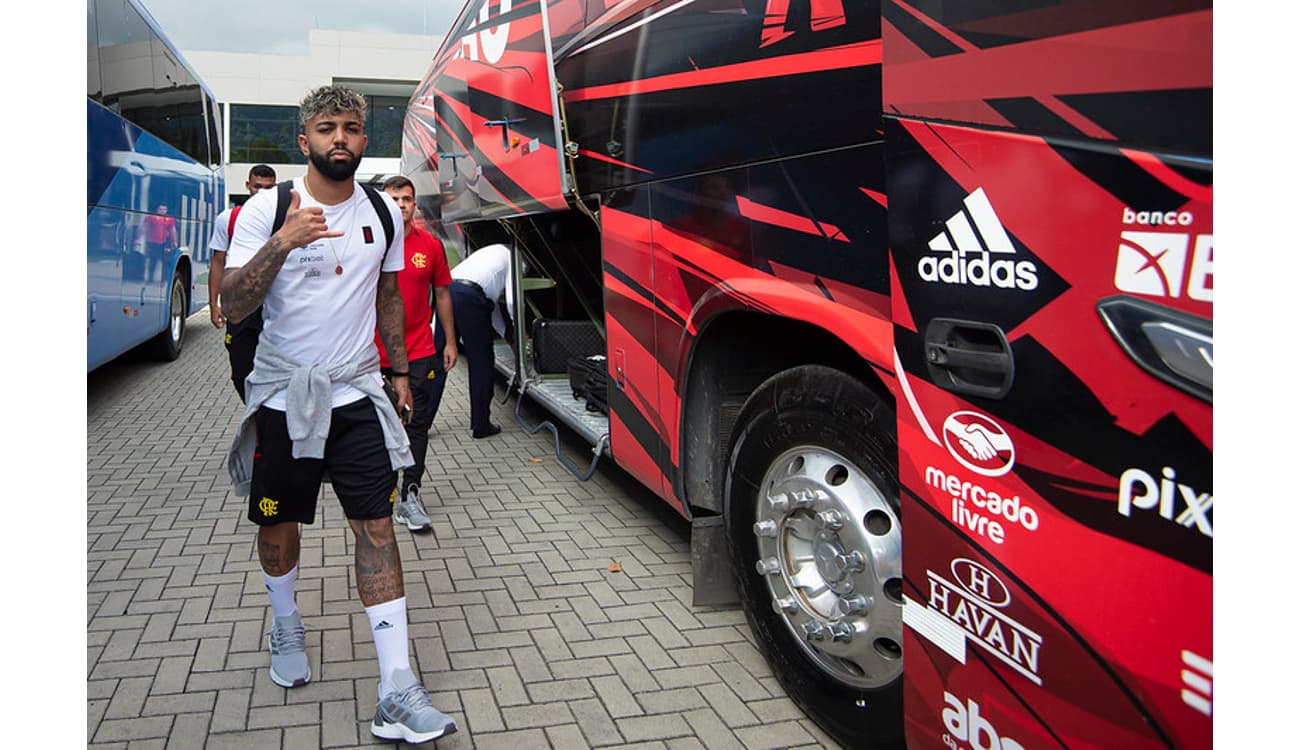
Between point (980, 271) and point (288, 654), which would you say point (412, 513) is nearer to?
point (288, 654)

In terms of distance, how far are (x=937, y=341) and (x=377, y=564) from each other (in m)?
1.92

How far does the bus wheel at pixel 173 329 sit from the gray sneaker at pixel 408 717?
363 inches

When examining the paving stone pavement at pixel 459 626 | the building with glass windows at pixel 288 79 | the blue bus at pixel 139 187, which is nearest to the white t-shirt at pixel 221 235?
the paving stone pavement at pixel 459 626

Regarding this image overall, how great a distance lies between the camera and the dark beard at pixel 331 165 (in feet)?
10.1

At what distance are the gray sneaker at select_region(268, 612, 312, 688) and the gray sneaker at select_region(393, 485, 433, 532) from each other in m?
1.60

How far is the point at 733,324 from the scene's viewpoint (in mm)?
3506

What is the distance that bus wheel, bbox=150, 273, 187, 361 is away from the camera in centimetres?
1138

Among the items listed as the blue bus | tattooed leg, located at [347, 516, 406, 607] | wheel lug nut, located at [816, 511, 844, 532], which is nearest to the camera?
wheel lug nut, located at [816, 511, 844, 532]

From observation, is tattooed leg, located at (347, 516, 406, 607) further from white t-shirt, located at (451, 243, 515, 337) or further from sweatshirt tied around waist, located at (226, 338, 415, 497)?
white t-shirt, located at (451, 243, 515, 337)

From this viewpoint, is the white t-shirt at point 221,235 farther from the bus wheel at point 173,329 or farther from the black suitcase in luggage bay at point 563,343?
the bus wheel at point 173,329

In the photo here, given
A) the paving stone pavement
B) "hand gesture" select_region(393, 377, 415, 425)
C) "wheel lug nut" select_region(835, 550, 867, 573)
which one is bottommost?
the paving stone pavement

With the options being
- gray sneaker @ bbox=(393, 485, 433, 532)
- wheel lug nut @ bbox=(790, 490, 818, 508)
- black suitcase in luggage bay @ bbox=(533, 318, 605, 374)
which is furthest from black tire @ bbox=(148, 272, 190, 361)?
wheel lug nut @ bbox=(790, 490, 818, 508)

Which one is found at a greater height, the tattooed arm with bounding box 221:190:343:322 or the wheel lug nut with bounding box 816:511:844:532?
the tattooed arm with bounding box 221:190:343:322

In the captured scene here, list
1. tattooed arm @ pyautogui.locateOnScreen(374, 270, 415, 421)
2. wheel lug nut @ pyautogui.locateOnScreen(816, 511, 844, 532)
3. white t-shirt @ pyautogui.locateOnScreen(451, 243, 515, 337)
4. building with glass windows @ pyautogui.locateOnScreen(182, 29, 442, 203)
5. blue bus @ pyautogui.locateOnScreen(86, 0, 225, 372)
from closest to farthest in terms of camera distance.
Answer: wheel lug nut @ pyautogui.locateOnScreen(816, 511, 844, 532) < tattooed arm @ pyautogui.locateOnScreen(374, 270, 415, 421) < white t-shirt @ pyautogui.locateOnScreen(451, 243, 515, 337) < blue bus @ pyautogui.locateOnScreen(86, 0, 225, 372) < building with glass windows @ pyautogui.locateOnScreen(182, 29, 442, 203)
